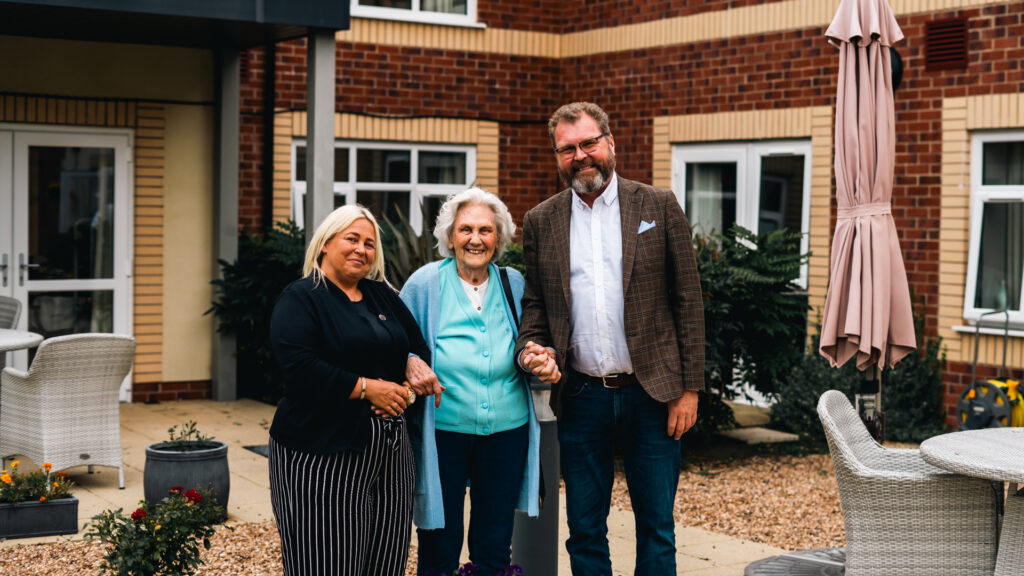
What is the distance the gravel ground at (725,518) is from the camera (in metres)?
5.82

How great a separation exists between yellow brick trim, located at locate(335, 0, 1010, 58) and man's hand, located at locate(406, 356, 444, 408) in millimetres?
7311

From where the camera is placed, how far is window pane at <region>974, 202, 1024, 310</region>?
9.59 metres

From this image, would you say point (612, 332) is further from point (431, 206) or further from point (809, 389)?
point (431, 206)

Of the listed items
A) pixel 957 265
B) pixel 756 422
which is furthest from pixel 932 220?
pixel 756 422

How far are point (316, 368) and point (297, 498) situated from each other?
45 cm

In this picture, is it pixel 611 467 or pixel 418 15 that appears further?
pixel 418 15

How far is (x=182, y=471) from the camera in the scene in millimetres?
6508

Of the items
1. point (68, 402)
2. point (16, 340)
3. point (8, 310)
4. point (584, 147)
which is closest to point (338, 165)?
point (8, 310)

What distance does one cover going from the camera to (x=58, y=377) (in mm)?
7090

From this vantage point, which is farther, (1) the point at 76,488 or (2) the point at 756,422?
(2) the point at 756,422

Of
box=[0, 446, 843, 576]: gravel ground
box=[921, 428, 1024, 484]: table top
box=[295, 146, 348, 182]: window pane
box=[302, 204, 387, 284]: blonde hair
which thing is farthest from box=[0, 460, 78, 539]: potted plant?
box=[295, 146, 348, 182]: window pane

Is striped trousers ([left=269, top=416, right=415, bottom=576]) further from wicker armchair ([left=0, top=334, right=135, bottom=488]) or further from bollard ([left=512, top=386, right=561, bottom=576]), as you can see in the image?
wicker armchair ([left=0, top=334, right=135, bottom=488])

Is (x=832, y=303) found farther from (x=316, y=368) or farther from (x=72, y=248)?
(x=72, y=248)

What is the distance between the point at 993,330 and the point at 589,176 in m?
6.28
